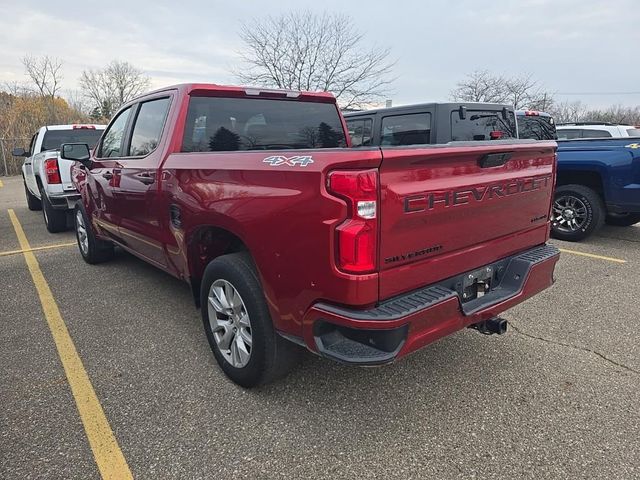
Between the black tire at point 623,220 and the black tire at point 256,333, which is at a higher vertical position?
the black tire at point 256,333

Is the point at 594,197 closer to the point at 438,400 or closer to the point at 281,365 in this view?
the point at 438,400

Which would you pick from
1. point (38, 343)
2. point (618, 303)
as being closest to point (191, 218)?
point (38, 343)

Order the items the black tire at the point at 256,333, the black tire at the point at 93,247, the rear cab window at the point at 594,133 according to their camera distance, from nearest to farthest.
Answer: the black tire at the point at 256,333, the black tire at the point at 93,247, the rear cab window at the point at 594,133

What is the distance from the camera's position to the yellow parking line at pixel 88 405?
2.21 meters

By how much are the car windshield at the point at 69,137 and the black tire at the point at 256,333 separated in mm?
7080

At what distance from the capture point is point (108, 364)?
10.4 ft

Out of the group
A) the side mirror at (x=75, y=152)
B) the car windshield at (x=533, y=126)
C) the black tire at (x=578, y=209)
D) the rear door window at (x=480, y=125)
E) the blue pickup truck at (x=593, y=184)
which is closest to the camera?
the side mirror at (x=75, y=152)

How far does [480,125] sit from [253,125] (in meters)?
4.12

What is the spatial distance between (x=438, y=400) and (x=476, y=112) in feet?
16.1

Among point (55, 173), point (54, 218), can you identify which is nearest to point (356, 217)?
point (55, 173)

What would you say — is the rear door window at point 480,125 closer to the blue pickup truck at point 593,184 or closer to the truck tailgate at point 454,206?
the blue pickup truck at point 593,184

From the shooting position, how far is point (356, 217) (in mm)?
1962

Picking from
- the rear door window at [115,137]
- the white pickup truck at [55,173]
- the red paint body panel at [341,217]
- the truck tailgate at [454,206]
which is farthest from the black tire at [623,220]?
the white pickup truck at [55,173]

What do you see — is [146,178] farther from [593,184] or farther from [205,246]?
[593,184]
